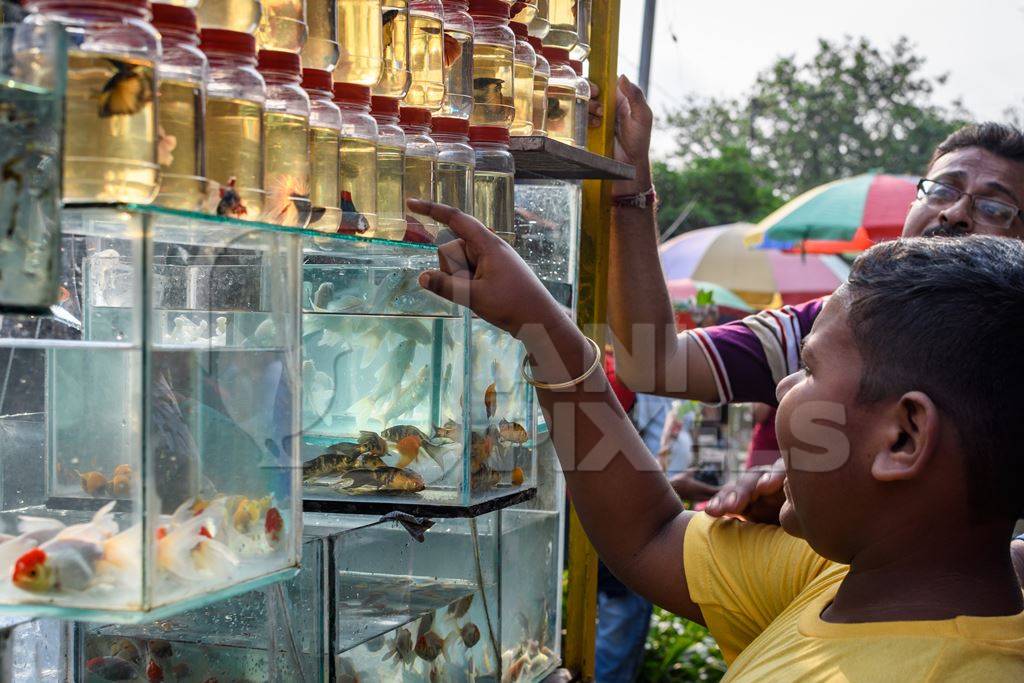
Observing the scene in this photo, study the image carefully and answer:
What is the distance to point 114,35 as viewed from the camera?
3.47ft

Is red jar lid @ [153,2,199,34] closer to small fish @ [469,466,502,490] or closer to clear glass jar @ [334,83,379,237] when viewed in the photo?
clear glass jar @ [334,83,379,237]

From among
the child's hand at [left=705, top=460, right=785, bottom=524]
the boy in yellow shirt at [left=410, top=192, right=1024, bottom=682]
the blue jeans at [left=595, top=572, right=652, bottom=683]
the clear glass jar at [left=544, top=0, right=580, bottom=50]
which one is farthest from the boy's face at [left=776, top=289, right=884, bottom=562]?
the blue jeans at [left=595, top=572, right=652, bottom=683]

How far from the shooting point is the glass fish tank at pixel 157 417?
1.09 meters

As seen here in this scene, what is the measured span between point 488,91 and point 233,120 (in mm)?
758

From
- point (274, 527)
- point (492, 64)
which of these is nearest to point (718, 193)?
point (492, 64)

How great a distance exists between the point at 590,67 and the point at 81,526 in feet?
5.61

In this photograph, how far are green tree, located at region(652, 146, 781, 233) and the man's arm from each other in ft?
83.2

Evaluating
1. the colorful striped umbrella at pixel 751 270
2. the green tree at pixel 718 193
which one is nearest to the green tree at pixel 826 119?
the green tree at pixel 718 193

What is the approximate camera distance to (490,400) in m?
1.86

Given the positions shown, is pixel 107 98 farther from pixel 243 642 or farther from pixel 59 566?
pixel 243 642

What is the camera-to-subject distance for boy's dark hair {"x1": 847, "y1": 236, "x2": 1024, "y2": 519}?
1279 mm

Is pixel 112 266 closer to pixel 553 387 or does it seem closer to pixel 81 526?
pixel 81 526

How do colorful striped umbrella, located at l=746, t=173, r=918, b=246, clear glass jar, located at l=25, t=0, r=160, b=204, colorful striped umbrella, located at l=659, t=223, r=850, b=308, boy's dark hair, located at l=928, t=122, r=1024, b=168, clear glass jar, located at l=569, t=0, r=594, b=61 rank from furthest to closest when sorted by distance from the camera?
colorful striped umbrella, located at l=659, t=223, r=850, b=308, colorful striped umbrella, located at l=746, t=173, r=918, b=246, boy's dark hair, located at l=928, t=122, r=1024, b=168, clear glass jar, located at l=569, t=0, r=594, b=61, clear glass jar, located at l=25, t=0, r=160, b=204

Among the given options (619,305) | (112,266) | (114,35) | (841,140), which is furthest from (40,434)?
(841,140)
